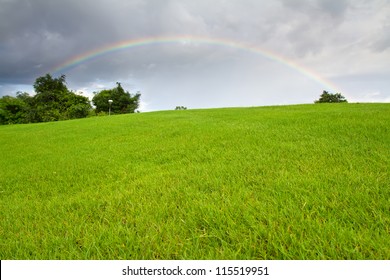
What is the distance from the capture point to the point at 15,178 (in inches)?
160

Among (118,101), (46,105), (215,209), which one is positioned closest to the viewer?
(215,209)

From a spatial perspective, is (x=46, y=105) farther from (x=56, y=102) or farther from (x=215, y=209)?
(x=215, y=209)

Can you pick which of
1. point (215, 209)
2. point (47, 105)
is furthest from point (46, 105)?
point (215, 209)

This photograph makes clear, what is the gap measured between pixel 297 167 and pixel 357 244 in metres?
1.59

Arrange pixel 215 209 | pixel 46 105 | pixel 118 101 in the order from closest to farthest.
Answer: pixel 215 209, pixel 46 105, pixel 118 101

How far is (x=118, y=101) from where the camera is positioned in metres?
56.5

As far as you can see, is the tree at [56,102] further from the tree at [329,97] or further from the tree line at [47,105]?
the tree at [329,97]

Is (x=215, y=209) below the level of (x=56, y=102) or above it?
below

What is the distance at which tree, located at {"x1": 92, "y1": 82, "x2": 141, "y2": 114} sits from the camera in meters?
56.4

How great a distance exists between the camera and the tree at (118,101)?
56406mm

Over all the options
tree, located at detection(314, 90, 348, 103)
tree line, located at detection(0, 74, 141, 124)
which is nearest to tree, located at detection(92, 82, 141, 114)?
tree line, located at detection(0, 74, 141, 124)

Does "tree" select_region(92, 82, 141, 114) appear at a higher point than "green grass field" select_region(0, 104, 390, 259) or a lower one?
higher

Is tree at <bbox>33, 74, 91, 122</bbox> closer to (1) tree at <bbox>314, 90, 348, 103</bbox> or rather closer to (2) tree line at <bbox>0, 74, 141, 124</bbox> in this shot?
(2) tree line at <bbox>0, 74, 141, 124</bbox>

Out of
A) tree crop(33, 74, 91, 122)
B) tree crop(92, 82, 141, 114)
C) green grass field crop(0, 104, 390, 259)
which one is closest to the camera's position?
green grass field crop(0, 104, 390, 259)
